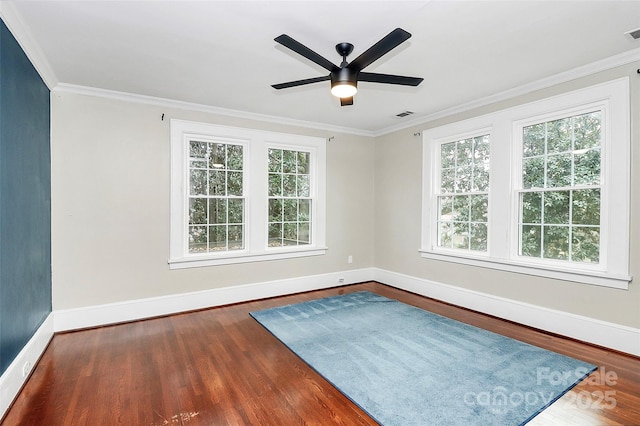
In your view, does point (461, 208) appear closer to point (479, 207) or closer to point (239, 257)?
point (479, 207)

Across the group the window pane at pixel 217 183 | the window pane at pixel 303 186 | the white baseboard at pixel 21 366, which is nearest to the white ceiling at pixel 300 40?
the window pane at pixel 217 183

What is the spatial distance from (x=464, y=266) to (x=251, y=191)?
3.13 meters

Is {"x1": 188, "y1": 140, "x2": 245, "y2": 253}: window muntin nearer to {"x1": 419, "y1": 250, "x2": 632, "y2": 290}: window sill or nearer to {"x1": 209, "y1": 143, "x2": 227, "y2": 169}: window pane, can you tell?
{"x1": 209, "y1": 143, "x2": 227, "y2": 169}: window pane

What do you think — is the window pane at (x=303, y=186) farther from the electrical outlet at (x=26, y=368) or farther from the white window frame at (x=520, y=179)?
the electrical outlet at (x=26, y=368)

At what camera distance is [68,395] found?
2.34 meters

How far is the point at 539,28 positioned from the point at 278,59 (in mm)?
2117

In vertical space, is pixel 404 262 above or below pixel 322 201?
below

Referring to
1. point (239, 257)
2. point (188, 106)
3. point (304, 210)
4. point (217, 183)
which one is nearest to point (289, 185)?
point (304, 210)

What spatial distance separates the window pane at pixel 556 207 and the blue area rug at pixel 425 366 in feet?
4.51

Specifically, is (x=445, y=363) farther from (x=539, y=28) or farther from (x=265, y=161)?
(x=265, y=161)

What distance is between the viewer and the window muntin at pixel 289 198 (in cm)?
493

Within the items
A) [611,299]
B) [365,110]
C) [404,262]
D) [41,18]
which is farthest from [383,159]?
[41,18]

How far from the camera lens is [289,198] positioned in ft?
16.6

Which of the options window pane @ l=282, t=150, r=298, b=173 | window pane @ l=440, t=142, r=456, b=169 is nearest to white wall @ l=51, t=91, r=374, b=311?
window pane @ l=282, t=150, r=298, b=173
